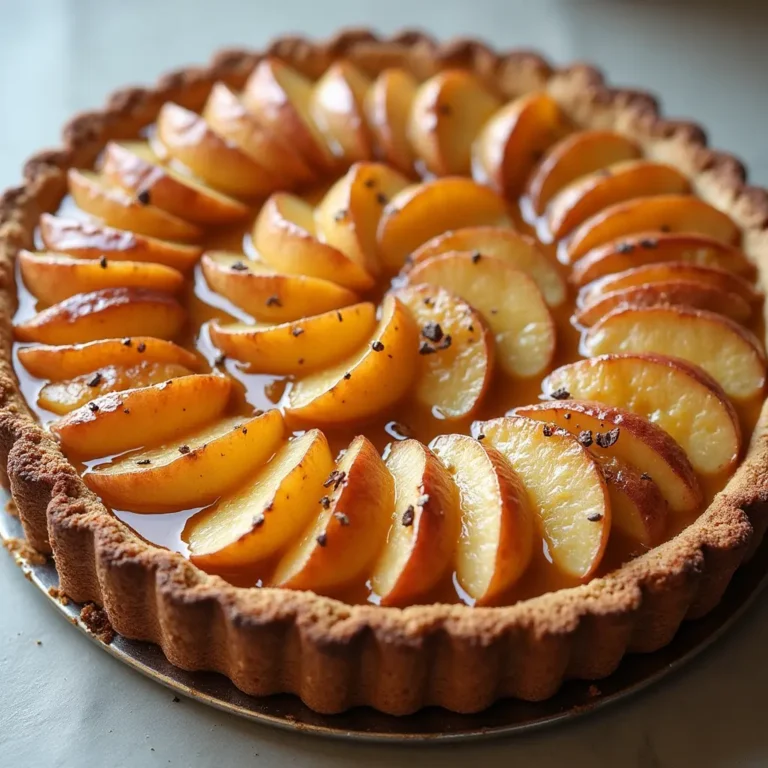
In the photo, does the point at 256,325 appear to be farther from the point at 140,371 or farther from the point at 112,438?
the point at 112,438

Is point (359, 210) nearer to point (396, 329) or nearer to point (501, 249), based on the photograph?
point (501, 249)

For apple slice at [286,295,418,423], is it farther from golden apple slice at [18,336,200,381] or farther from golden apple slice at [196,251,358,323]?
golden apple slice at [18,336,200,381]

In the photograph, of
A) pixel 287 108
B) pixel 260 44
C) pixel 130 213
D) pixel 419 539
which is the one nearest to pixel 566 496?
pixel 419 539

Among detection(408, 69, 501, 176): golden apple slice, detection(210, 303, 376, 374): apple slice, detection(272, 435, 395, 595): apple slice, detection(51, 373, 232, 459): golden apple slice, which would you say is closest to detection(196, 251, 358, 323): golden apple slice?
detection(210, 303, 376, 374): apple slice

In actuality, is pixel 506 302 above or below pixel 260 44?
below

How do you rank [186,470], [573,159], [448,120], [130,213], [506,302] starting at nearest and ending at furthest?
1. [186,470]
2. [506,302]
3. [130,213]
4. [573,159]
5. [448,120]

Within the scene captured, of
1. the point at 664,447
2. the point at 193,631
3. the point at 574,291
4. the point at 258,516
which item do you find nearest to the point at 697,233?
the point at 574,291

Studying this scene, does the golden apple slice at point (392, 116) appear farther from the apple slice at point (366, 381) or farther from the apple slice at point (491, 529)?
the apple slice at point (491, 529)
